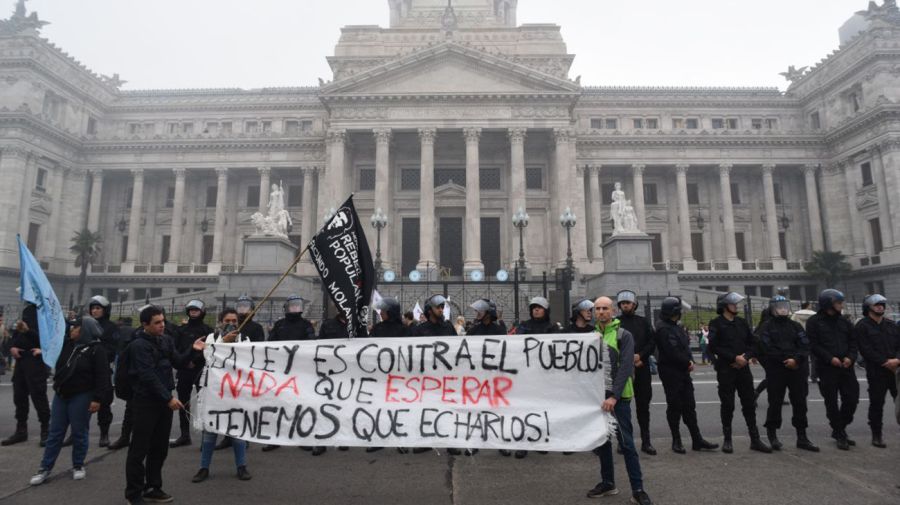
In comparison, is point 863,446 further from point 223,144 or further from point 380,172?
point 223,144

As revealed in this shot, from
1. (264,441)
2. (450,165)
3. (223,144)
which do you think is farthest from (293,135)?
(264,441)

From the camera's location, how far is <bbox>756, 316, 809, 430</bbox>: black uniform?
7.39 meters

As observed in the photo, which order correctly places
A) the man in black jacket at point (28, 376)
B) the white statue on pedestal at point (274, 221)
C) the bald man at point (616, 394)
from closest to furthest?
1. the bald man at point (616, 394)
2. the man in black jacket at point (28, 376)
3. the white statue on pedestal at point (274, 221)

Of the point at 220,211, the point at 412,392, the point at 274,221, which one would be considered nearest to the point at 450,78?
the point at 274,221

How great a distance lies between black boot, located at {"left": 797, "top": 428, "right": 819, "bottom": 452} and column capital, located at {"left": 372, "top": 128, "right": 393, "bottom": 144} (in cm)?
3309

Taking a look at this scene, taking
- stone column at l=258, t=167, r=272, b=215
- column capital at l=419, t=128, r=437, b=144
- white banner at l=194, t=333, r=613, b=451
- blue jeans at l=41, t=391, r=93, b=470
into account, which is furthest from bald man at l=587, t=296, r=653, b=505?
stone column at l=258, t=167, r=272, b=215

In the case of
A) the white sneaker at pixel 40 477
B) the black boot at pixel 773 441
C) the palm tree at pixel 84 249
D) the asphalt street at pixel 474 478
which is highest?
the palm tree at pixel 84 249

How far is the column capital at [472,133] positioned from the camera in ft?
123

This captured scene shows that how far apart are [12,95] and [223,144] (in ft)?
46.9

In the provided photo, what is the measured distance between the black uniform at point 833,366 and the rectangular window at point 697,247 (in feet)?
130

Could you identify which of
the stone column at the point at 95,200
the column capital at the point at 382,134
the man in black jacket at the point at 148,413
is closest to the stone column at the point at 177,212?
the stone column at the point at 95,200

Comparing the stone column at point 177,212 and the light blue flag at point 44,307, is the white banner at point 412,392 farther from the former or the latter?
the stone column at point 177,212

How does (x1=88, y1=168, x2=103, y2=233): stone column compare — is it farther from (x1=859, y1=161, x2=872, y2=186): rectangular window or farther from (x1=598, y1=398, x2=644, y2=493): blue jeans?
(x1=859, y1=161, x2=872, y2=186): rectangular window

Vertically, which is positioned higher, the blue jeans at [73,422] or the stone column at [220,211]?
the stone column at [220,211]
